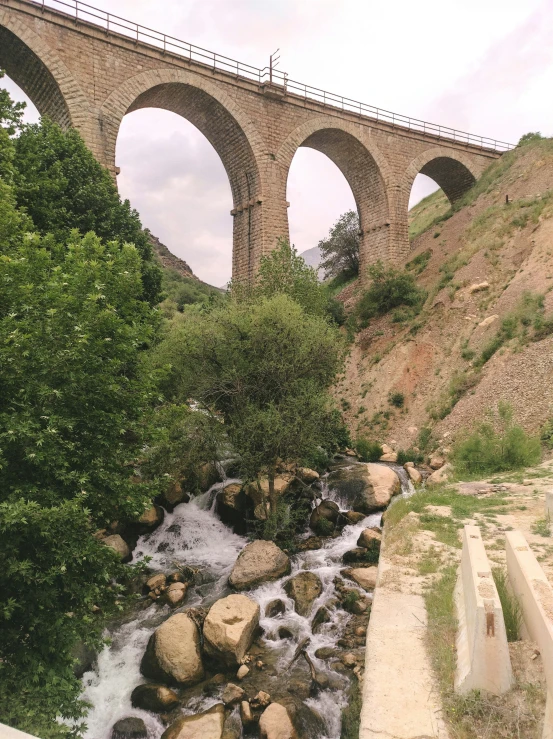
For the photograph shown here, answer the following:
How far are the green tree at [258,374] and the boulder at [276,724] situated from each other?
6094 mm

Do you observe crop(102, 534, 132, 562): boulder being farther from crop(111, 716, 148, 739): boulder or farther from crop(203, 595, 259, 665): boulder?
crop(111, 716, 148, 739): boulder

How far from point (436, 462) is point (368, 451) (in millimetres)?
2639

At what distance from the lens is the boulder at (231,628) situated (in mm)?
7559

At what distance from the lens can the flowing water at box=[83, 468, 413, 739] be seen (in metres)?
6.83

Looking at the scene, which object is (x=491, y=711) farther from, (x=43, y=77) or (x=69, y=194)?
(x=43, y=77)

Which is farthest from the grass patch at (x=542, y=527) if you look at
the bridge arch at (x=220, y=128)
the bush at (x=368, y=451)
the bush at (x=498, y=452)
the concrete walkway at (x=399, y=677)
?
the bridge arch at (x=220, y=128)

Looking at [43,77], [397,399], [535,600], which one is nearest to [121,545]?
[535,600]

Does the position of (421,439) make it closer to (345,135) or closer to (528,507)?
(528,507)

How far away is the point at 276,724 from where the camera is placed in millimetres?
6250

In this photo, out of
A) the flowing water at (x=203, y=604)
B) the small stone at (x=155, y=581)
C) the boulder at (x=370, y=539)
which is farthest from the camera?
the boulder at (x=370, y=539)

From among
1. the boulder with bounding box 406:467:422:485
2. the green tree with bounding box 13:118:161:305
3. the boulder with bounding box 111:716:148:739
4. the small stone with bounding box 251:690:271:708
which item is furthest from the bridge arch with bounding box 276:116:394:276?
the boulder with bounding box 111:716:148:739

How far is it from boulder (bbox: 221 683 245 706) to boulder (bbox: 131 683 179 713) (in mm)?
702

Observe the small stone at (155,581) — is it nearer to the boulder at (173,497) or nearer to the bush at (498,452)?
the boulder at (173,497)

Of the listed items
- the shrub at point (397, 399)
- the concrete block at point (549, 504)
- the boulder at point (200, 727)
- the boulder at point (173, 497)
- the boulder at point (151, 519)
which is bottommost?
the boulder at point (200, 727)
